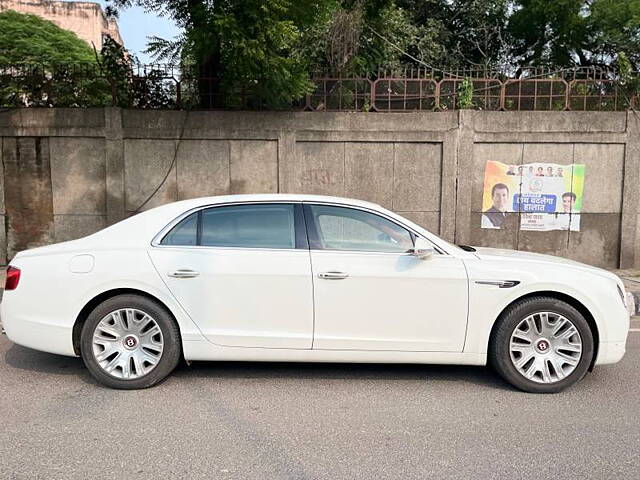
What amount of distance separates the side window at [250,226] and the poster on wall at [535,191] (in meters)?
5.97

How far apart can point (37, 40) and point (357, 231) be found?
24.0 m

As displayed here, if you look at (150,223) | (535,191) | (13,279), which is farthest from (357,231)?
(535,191)

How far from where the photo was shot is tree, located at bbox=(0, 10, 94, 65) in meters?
22.2

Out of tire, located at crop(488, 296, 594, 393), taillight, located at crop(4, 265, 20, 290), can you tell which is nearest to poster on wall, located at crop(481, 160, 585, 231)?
tire, located at crop(488, 296, 594, 393)

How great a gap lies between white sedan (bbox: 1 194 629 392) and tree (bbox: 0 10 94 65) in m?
20.0

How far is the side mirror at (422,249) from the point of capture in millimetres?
4340

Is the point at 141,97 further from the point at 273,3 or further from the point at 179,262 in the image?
the point at 179,262

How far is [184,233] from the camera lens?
179 inches

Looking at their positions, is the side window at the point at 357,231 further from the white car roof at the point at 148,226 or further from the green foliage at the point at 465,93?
the green foliage at the point at 465,93

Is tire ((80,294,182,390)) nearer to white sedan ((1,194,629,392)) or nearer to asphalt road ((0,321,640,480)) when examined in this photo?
white sedan ((1,194,629,392))

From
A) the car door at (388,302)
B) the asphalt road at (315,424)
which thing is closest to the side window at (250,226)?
the car door at (388,302)

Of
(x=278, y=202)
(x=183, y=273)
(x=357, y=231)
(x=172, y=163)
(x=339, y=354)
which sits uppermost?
(x=172, y=163)

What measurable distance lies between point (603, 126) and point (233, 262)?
780cm

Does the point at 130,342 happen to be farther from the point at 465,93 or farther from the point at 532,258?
the point at 465,93
